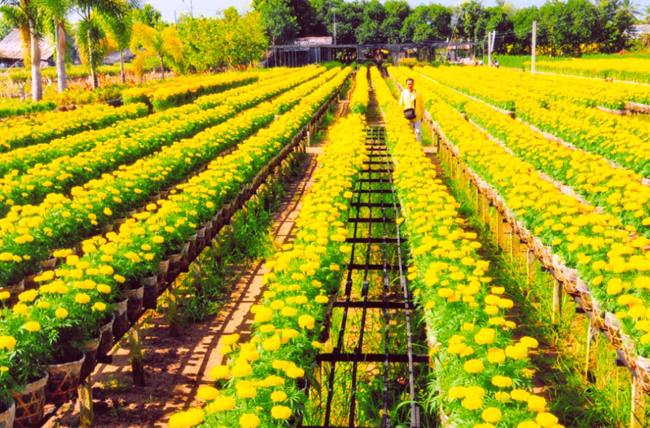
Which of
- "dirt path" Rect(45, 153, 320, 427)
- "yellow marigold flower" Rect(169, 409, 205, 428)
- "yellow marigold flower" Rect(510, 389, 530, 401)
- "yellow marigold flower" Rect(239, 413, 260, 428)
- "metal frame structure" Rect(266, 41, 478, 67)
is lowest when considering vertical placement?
"dirt path" Rect(45, 153, 320, 427)

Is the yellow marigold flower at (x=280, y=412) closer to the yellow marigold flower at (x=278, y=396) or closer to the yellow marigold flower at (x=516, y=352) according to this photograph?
the yellow marigold flower at (x=278, y=396)

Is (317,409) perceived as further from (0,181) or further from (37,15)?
(37,15)

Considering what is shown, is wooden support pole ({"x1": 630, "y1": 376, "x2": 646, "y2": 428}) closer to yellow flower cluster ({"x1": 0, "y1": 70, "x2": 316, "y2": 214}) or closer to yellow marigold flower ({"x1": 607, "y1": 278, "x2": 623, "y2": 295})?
yellow marigold flower ({"x1": 607, "y1": 278, "x2": 623, "y2": 295})

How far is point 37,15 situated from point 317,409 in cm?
3238

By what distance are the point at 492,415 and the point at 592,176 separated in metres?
7.14

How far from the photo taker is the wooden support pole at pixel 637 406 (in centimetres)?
515

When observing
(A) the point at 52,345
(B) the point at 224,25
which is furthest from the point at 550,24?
(A) the point at 52,345

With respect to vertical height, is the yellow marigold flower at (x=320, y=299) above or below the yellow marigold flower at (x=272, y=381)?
above

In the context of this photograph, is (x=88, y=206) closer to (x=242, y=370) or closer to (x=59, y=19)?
(x=242, y=370)

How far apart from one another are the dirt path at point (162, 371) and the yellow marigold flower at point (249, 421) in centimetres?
256

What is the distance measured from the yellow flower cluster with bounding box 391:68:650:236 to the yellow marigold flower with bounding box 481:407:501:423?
4.58m

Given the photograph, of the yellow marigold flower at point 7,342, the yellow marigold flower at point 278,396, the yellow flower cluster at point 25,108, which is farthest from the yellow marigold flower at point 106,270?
the yellow flower cluster at point 25,108

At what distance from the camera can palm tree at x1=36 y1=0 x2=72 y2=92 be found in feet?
99.5

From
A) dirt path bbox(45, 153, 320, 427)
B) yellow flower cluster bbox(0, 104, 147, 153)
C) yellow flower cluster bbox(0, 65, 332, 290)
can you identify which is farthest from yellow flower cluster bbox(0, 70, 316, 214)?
dirt path bbox(45, 153, 320, 427)
